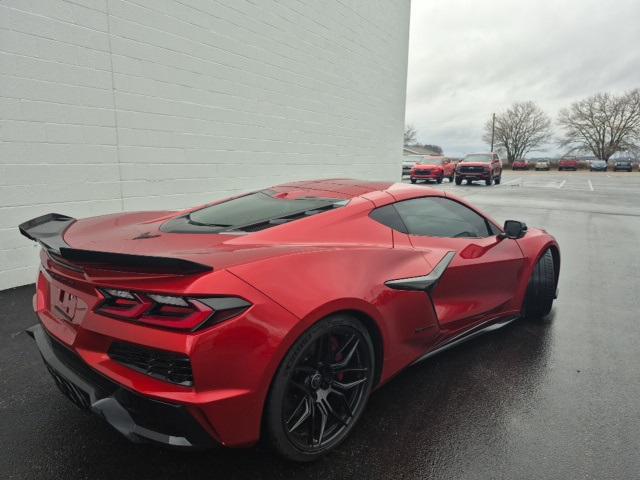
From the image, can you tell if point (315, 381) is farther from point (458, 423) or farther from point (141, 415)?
point (458, 423)

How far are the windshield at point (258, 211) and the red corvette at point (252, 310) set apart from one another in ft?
0.06

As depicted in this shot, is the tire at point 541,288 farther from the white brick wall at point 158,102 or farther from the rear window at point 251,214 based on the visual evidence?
the white brick wall at point 158,102

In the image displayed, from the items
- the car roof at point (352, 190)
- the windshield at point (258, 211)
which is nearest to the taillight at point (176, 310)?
the windshield at point (258, 211)

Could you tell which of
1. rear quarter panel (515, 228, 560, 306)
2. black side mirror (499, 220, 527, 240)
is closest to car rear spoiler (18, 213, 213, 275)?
black side mirror (499, 220, 527, 240)

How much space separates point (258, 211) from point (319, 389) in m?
1.12

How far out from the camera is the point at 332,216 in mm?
2330

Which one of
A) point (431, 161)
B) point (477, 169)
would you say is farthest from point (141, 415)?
point (431, 161)

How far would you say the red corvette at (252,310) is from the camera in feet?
5.18

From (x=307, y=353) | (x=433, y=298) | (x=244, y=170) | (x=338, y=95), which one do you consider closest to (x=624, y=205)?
(x=338, y=95)

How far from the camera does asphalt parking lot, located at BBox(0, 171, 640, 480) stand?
192 centimetres

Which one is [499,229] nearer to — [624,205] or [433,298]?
[433,298]

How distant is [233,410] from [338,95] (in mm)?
9010

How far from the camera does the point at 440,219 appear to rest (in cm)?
289

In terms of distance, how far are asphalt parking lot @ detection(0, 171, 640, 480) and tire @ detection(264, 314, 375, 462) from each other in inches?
5.3
